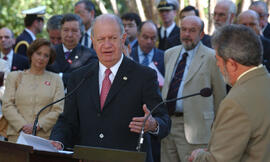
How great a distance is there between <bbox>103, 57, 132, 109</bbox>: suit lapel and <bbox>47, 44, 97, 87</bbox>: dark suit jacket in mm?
2698

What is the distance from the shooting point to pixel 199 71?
6926 mm

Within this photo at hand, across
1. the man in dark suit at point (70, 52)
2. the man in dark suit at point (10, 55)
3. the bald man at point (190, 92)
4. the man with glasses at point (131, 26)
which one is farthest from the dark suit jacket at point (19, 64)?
the bald man at point (190, 92)

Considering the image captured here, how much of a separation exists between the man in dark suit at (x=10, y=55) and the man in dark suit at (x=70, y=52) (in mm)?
924

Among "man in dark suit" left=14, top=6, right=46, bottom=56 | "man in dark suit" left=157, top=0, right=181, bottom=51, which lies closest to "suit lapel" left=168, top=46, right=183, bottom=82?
"man in dark suit" left=157, top=0, right=181, bottom=51

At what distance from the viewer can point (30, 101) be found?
691 cm

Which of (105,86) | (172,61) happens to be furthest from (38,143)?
(172,61)

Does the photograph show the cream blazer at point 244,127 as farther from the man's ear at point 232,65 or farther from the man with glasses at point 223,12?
the man with glasses at point 223,12

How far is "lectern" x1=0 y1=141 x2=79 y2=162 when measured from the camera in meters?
4.17

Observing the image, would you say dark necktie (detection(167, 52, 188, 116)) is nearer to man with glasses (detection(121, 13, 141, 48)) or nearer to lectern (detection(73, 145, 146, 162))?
man with glasses (detection(121, 13, 141, 48))

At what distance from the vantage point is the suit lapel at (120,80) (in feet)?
15.2

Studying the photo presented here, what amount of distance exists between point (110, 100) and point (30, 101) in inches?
100

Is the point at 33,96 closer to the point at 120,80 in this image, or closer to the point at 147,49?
the point at 147,49

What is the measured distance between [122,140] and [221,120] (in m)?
1.00

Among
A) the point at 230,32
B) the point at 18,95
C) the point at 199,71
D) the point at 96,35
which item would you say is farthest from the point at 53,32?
the point at 230,32
